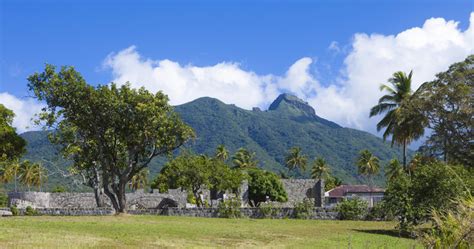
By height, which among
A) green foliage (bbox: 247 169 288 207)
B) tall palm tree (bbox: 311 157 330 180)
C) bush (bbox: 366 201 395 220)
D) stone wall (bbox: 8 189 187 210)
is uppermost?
tall palm tree (bbox: 311 157 330 180)

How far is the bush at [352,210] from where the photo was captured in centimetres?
3381

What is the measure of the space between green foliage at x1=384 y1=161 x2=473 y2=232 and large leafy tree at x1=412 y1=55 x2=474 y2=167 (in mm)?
12862

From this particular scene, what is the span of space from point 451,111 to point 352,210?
10.2 m

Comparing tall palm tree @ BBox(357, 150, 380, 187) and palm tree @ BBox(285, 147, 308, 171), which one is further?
palm tree @ BBox(285, 147, 308, 171)

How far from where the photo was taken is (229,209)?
1332 inches

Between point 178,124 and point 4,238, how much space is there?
18724 mm

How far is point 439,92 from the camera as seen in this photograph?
36281 millimetres

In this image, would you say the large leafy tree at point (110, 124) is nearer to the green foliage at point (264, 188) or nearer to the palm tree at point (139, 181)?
the green foliage at point (264, 188)

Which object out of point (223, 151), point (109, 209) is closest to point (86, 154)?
point (109, 209)

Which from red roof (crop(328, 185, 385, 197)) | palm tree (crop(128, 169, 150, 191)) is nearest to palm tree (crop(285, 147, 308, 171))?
red roof (crop(328, 185, 385, 197))

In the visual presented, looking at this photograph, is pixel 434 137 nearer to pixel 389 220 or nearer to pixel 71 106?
pixel 389 220

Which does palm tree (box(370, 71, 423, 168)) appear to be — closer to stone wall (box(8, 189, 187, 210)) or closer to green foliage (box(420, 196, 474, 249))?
stone wall (box(8, 189, 187, 210))

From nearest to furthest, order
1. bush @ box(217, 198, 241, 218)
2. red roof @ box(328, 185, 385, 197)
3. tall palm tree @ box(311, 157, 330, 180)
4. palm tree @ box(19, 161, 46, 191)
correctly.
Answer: bush @ box(217, 198, 241, 218) → red roof @ box(328, 185, 385, 197) → palm tree @ box(19, 161, 46, 191) → tall palm tree @ box(311, 157, 330, 180)

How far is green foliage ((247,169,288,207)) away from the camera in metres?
62.2
